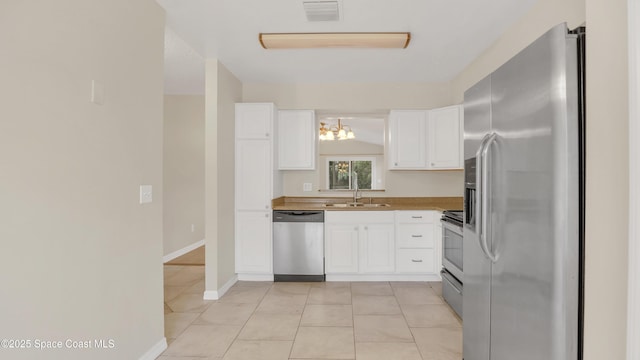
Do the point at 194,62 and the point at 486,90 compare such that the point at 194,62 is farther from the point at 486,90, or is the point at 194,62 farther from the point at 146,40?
the point at 486,90

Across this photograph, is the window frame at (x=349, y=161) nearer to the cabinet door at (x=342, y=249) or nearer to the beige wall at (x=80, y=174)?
the cabinet door at (x=342, y=249)

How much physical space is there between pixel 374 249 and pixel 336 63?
2175 millimetres

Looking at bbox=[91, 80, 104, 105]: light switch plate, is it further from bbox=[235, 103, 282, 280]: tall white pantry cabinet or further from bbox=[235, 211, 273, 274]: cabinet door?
bbox=[235, 211, 273, 274]: cabinet door

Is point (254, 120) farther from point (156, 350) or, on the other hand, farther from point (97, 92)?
point (156, 350)

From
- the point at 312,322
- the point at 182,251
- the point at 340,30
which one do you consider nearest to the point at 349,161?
the point at 340,30

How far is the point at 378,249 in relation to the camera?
12.7ft

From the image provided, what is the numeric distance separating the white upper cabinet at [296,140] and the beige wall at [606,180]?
3220mm

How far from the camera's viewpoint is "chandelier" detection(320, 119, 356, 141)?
4562 millimetres

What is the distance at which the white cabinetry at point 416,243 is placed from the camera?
12.6 ft

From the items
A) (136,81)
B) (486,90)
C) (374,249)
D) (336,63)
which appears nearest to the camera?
(486,90)

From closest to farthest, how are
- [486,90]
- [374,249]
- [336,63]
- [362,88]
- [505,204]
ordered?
[505,204] → [486,90] → [336,63] → [374,249] → [362,88]

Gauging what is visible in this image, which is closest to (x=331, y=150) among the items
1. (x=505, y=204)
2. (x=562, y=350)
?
(x=505, y=204)

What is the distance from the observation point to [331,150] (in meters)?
4.55

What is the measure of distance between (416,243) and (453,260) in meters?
0.80
